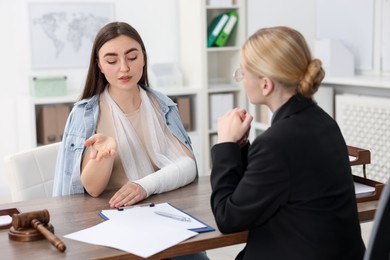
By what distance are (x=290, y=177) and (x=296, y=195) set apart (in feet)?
0.16

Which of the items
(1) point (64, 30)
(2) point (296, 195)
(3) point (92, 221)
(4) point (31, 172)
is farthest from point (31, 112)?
(2) point (296, 195)

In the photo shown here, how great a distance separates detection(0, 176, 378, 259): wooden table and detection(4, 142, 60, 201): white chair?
0.30 meters

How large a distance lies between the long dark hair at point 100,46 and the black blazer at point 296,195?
857mm

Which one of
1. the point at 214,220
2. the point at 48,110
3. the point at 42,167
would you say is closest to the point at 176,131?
the point at 42,167

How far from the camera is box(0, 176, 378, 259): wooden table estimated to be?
1449 millimetres

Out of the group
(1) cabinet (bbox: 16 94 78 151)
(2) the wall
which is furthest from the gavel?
(2) the wall

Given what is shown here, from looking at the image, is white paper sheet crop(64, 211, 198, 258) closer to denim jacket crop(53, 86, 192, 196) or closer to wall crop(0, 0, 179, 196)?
denim jacket crop(53, 86, 192, 196)

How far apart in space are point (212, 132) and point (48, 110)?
4.52 feet

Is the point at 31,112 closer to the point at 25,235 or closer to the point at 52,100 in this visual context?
the point at 52,100

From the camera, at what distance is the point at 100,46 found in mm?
2188

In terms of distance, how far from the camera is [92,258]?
140 cm

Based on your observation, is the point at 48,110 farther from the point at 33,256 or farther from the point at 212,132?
the point at 33,256

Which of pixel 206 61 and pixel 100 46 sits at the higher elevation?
pixel 100 46

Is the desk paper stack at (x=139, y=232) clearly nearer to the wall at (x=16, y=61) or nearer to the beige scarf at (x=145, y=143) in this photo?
the beige scarf at (x=145, y=143)
